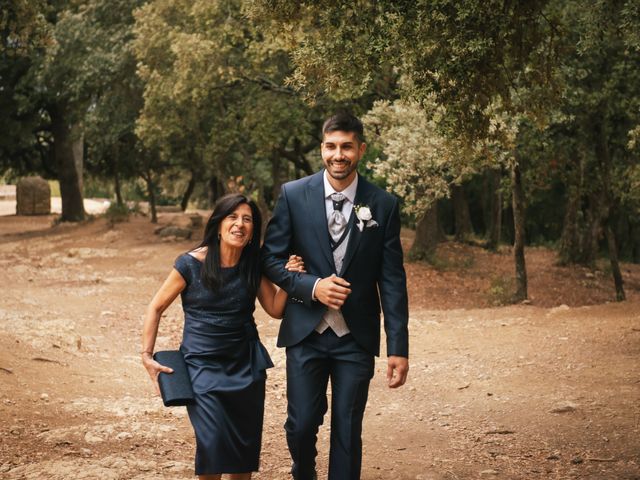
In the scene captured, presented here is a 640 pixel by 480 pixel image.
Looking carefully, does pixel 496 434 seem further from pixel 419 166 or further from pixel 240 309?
pixel 419 166

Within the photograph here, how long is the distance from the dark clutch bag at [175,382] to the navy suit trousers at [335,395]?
1.89 ft

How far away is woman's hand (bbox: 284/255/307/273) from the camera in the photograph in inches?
192

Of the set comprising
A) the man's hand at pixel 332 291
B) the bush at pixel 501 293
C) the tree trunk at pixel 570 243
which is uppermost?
the man's hand at pixel 332 291

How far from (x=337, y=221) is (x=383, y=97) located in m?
16.6

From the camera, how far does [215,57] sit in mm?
21219

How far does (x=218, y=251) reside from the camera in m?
5.07

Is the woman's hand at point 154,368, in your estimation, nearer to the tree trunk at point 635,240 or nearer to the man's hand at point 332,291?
the man's hand at point 332,291

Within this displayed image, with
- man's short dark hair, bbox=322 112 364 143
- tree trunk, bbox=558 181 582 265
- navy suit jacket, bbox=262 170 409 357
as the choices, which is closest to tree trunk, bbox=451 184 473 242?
tree trunk, bbox=558 181 582 265

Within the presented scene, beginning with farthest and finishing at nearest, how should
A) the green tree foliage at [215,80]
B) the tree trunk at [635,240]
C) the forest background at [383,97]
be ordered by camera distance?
1. the tree trunk at [635,240]
2. the green tree foliage at [215,80]
3. the forest background at [383,97]

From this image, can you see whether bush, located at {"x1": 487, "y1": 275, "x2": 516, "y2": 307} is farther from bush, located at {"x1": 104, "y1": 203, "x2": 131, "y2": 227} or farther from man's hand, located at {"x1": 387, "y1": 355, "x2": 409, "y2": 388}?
bush, located at {"x1": 104, "y1": 203, "x2": 131, "y2": 227}

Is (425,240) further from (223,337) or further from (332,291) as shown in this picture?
(332,291)

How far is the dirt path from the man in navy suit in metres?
1.95

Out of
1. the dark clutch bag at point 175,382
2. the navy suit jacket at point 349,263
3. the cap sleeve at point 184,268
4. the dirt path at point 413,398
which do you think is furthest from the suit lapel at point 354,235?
the dirt path at point 413,398

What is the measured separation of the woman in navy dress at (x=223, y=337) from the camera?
491 cm
